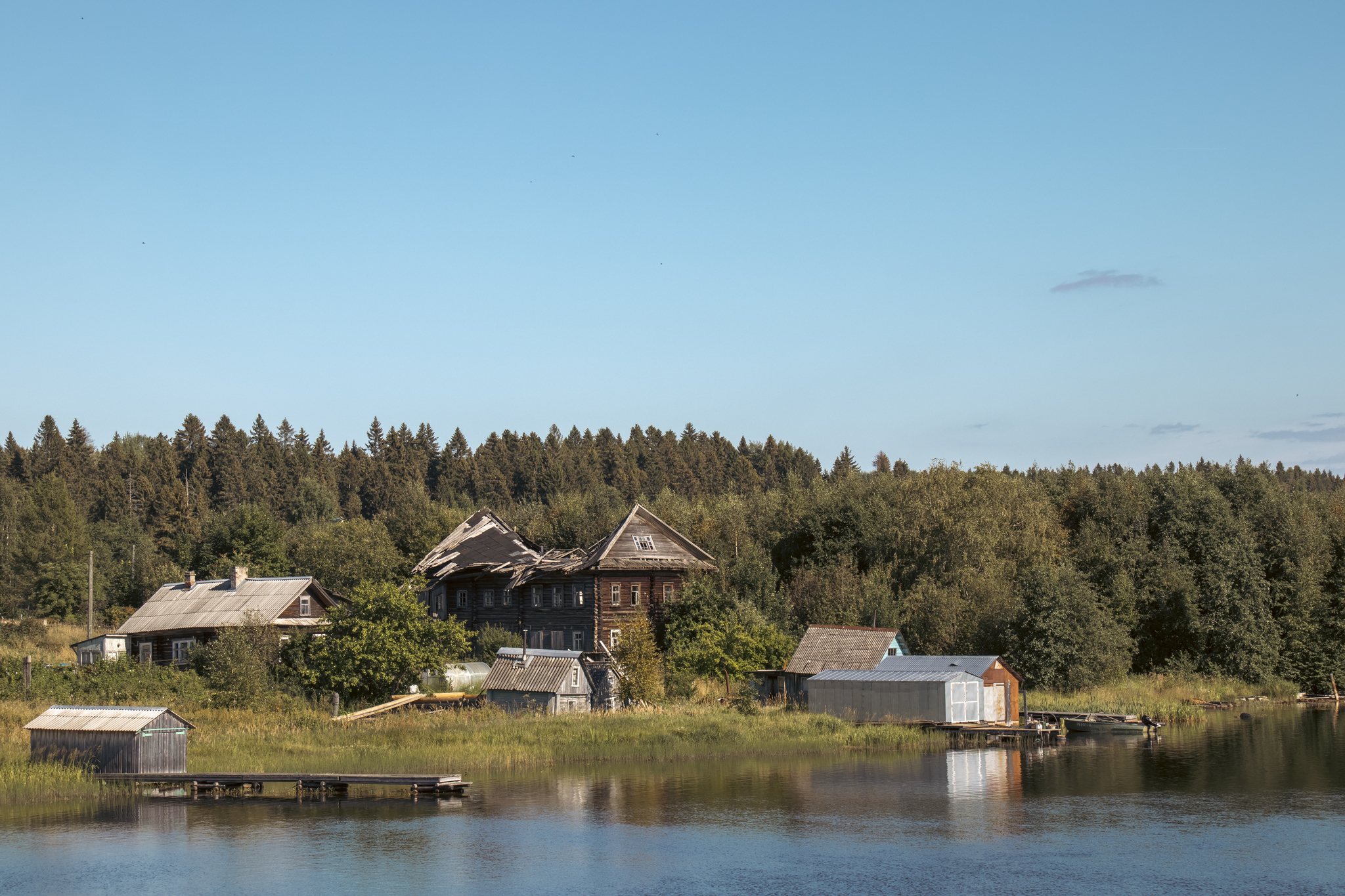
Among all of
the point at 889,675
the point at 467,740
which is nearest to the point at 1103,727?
the point at 889,675

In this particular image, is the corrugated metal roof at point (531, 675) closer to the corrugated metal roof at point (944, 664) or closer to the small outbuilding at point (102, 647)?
the corrugated metal roof at point (944, 664)

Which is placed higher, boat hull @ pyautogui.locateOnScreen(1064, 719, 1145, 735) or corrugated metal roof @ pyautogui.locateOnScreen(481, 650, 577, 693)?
corrugated metal roof @ pyautogui.locateOnScreen(481, 650, 577, 693)

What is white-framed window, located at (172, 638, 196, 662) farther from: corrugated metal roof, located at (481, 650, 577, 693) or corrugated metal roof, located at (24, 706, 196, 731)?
corrugated metal roof, located at (24, 706, 196, 731)

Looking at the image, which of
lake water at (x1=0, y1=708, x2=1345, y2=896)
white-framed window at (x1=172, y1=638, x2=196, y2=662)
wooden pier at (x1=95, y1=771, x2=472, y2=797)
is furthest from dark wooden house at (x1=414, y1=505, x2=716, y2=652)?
wooden pier at (x1=95, y1=771, x2=472, y2=797)

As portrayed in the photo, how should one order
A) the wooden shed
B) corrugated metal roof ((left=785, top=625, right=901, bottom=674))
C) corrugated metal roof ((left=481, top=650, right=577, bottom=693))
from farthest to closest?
corrugated metal roof ((left=785, top=625, right=901, bottom=674)), corrugated metal roof ((left=481, top=650, right=577, bottom=693)), the wooden shed

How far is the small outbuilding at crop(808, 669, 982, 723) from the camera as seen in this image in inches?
2203

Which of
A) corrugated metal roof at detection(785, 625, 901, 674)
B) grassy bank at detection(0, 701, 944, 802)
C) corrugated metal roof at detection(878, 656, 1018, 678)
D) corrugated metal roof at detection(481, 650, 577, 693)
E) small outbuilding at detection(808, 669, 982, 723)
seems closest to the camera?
grassy bank at detection(0, 701, 944, 802)

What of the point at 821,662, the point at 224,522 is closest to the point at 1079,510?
the point at 821,662

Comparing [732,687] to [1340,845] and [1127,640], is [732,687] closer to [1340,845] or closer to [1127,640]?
[1127,640]

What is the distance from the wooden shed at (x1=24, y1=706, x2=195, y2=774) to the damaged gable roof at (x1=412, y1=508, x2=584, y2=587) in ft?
117

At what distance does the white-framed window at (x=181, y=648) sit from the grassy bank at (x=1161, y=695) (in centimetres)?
4948

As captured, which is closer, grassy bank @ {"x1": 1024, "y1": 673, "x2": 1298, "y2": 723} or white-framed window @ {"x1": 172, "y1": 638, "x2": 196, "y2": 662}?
grassy bank @ {"x1": 1024, "y1": 673, "x2": 1298, "y2": 723}

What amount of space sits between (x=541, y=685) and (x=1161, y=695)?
37.2m

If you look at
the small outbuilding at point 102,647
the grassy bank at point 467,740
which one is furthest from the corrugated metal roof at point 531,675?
the small outbuilding at point 102,647
